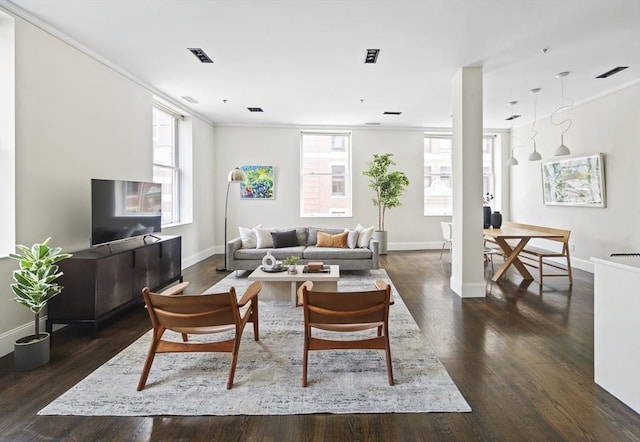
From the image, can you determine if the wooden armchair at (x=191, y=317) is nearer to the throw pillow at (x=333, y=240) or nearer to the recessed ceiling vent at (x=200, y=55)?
the recessed ceiling vent at (x=200, y=55)

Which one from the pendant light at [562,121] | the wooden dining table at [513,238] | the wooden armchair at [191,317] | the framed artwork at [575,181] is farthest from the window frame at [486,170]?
the wooden armchair at [191,317]

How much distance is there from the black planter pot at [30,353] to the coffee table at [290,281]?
1.95 meters

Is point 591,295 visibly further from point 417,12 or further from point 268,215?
point 268,215

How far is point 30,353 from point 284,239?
3813mm

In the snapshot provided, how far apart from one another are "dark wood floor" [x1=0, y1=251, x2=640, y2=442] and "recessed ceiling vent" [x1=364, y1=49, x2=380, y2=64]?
3.04 meters

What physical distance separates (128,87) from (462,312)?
203 inches

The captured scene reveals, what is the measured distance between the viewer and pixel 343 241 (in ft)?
19.5

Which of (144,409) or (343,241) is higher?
(343,241)

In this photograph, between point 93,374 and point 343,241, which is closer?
point 93,374

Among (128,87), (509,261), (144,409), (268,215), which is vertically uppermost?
(128,87)

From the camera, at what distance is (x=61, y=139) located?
341cm

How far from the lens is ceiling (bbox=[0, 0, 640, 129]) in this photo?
9.86 ft

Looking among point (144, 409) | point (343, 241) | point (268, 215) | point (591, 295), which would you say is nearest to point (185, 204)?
point (268, 215)

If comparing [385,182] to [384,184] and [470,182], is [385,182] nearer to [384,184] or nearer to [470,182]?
[384,184]
